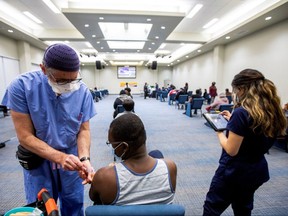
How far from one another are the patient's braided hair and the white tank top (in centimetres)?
12

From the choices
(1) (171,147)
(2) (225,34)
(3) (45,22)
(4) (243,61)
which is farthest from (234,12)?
(3) (45,22)

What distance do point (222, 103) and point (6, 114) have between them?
812cm

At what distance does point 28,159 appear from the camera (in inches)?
37.9

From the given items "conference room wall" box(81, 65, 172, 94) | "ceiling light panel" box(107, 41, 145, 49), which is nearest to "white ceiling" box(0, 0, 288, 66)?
"ceiling light panel" box(107, 41, 145, 49)

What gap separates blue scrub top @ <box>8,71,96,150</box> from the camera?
35.7 inches

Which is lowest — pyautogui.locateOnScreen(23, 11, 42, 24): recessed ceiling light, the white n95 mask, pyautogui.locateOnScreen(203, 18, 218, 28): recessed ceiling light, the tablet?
the tablet

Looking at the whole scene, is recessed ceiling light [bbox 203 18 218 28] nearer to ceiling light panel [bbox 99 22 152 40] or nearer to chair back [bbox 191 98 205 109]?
ceiling light panel [bbox 99 22 152 40]

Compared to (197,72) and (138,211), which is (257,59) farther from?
(138,211)

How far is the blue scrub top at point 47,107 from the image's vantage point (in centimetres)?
91


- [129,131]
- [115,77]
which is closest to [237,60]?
[129,131]

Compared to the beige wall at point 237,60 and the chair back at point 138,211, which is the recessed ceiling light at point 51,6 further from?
the chair back at point 138,211

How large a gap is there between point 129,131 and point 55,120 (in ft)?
1.47

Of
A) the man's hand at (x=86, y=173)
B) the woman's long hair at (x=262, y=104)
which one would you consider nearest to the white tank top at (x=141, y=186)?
the man's hand at (x=86, y=173)

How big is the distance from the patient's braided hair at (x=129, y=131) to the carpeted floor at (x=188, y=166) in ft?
4.91
